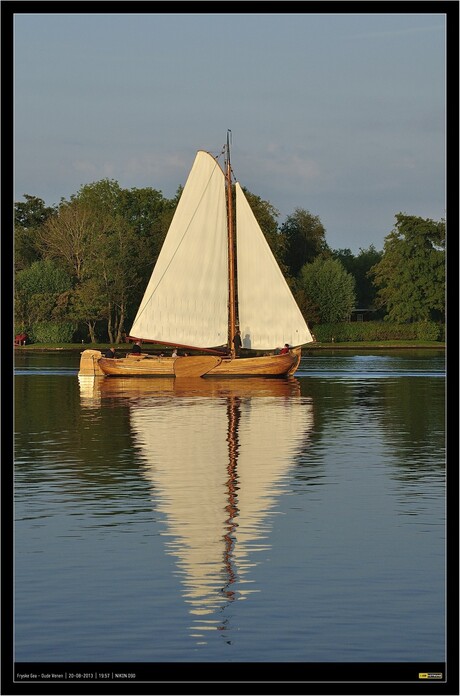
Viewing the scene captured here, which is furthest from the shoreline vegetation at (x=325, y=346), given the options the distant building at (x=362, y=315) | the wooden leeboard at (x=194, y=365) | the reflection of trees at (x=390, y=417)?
the reflection of trees at (x=390, y=417)

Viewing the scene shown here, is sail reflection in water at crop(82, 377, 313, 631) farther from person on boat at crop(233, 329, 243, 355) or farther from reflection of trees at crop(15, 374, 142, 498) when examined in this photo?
person on boat at crop(233, 329, 243, 355)

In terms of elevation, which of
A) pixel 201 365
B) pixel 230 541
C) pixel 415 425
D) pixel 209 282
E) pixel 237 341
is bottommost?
pixel 230 541

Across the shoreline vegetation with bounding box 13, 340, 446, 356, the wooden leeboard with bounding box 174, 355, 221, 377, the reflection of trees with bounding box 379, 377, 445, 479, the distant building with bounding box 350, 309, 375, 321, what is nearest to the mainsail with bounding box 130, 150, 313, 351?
the wooden leeboard with bounding box 174, 355, 221, 377

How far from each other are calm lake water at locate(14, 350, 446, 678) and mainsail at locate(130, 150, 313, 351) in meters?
29.3

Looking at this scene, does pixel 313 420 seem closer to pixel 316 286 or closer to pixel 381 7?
pixel 381 7

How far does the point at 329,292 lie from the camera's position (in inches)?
4690

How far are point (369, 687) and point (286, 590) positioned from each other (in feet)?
15.3

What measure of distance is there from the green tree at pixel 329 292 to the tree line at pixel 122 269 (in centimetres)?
9

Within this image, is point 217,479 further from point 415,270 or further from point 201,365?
point 415,270

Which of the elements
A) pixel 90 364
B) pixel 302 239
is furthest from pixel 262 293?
pixel 302 239

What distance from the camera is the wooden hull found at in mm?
63844

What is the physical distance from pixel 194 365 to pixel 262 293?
5.17m

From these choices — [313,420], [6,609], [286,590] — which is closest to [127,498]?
[286,590]

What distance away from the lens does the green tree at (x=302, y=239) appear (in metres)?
133
